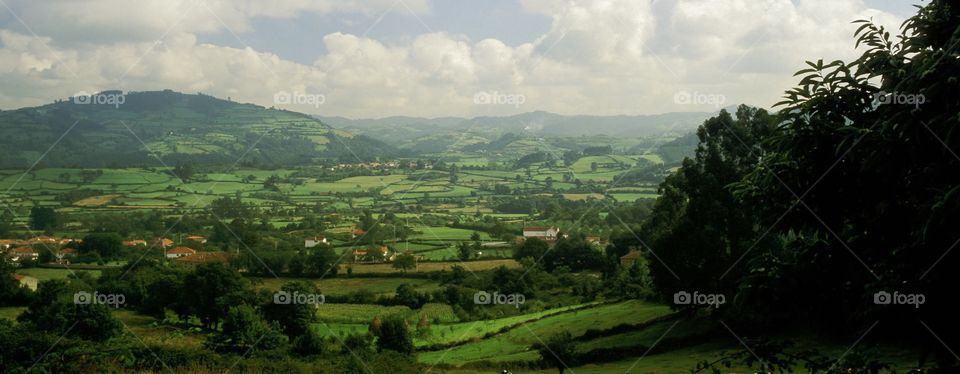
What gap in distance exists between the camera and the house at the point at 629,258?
3920 cm

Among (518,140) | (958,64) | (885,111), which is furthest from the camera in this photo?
(518,140)

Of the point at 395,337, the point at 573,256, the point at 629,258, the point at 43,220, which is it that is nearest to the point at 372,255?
the point at 573,256

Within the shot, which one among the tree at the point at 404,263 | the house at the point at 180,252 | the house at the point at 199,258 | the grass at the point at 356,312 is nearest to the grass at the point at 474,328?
the grass at the point at 356,312

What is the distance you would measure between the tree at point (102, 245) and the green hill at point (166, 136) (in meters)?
54.3

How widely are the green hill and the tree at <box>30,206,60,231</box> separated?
109 feet

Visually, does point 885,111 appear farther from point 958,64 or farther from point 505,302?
point 505,302

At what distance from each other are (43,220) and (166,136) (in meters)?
58.1

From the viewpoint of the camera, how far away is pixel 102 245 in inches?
2071

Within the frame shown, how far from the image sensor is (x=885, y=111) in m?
3.92

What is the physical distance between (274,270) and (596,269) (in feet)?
74.3

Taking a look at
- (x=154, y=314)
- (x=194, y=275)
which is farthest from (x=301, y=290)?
(x=154, y=314)

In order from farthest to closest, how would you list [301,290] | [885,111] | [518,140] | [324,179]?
[518,140], [324,179], [301,290], [885,111]

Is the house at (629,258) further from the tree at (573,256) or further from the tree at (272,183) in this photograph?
the tree at (272,183)

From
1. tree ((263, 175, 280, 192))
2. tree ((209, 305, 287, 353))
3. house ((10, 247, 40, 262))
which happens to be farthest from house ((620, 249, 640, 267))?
tree ((263, 175, 280, 192))
